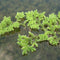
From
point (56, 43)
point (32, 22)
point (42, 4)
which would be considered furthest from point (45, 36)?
point (42, 4)

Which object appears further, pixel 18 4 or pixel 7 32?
pixel 18 4

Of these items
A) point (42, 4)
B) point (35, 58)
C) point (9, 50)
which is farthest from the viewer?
point (42, 4)

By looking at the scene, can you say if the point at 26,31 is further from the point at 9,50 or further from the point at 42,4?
the point at 42,4

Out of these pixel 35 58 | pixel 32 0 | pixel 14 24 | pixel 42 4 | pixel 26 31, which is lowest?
pixel 35 58

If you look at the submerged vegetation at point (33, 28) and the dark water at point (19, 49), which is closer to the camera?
the dark water at point (19, 49)

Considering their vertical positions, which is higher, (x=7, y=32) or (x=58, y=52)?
(x=7, y=32)

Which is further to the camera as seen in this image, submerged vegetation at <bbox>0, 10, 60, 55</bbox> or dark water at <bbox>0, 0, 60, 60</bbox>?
submerged vegetation at <bbox>0, 10, 60, 55</bbox>

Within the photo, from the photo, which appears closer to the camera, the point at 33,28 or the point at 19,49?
the point at 19,49

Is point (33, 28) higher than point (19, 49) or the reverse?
higher
